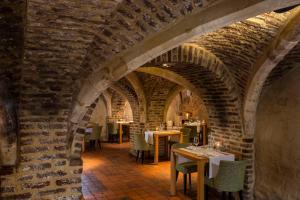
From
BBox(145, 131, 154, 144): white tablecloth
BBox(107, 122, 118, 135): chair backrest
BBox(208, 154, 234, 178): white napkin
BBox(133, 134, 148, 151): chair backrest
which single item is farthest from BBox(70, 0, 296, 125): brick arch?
BBox(107, 122, 118, 135): chair backrest

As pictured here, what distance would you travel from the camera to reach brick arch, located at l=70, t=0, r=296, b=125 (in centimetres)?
205

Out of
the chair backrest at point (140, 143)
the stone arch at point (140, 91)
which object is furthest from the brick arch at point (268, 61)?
the stone arch at point (140, 91)

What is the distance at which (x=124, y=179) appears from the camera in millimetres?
6191

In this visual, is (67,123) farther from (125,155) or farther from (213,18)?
(125,155)

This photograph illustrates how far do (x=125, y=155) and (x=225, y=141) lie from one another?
4220 millimetres

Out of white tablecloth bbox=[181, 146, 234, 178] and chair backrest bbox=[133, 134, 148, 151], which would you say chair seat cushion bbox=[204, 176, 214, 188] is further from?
chair backrest bbox=[133, 134, 148, 151]

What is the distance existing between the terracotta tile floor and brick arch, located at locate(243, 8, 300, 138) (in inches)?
72.5

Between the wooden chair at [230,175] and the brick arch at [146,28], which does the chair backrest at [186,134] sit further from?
the brick arch at [146,28]

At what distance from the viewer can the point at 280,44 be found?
11.6 ft

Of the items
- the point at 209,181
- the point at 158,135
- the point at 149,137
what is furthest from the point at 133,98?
the point at 209,181

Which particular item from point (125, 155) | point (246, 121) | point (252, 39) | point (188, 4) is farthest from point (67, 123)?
point (125, 155)

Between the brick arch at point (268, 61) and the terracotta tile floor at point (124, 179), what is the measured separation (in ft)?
6.04

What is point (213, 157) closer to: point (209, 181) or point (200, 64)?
point (209, 181)

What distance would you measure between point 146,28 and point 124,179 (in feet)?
15.2
